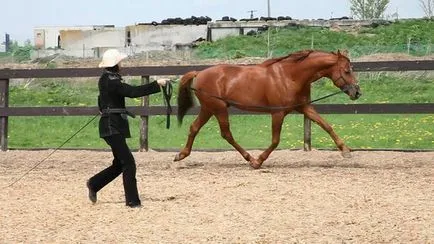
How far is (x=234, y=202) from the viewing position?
8.12 metres

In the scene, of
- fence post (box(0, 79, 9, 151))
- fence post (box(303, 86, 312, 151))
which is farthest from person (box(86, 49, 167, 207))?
fence post (box(0, 79, 9, 151))

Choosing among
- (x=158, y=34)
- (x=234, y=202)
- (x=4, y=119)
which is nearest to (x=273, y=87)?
(x=234, y=202)

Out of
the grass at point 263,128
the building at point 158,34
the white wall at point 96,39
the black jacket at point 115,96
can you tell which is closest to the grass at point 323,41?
the building at point 158,34

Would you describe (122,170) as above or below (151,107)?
below

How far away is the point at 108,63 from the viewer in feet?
26.7

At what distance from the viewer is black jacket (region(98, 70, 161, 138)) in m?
8.09

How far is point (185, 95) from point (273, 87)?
1.41 meters

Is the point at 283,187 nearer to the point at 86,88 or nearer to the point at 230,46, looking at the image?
the point at 86,88

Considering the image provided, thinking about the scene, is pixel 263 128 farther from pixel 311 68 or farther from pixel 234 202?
pixel 234 202

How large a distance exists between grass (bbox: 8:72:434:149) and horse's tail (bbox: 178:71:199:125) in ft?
9.49

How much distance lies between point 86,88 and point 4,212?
18033 millimetres

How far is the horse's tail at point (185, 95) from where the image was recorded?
38.1 feet

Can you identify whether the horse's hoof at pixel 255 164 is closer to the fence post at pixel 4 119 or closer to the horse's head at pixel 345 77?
the horse's head at pixel 345 77

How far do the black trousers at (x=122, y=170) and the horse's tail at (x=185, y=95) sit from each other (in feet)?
11.2
